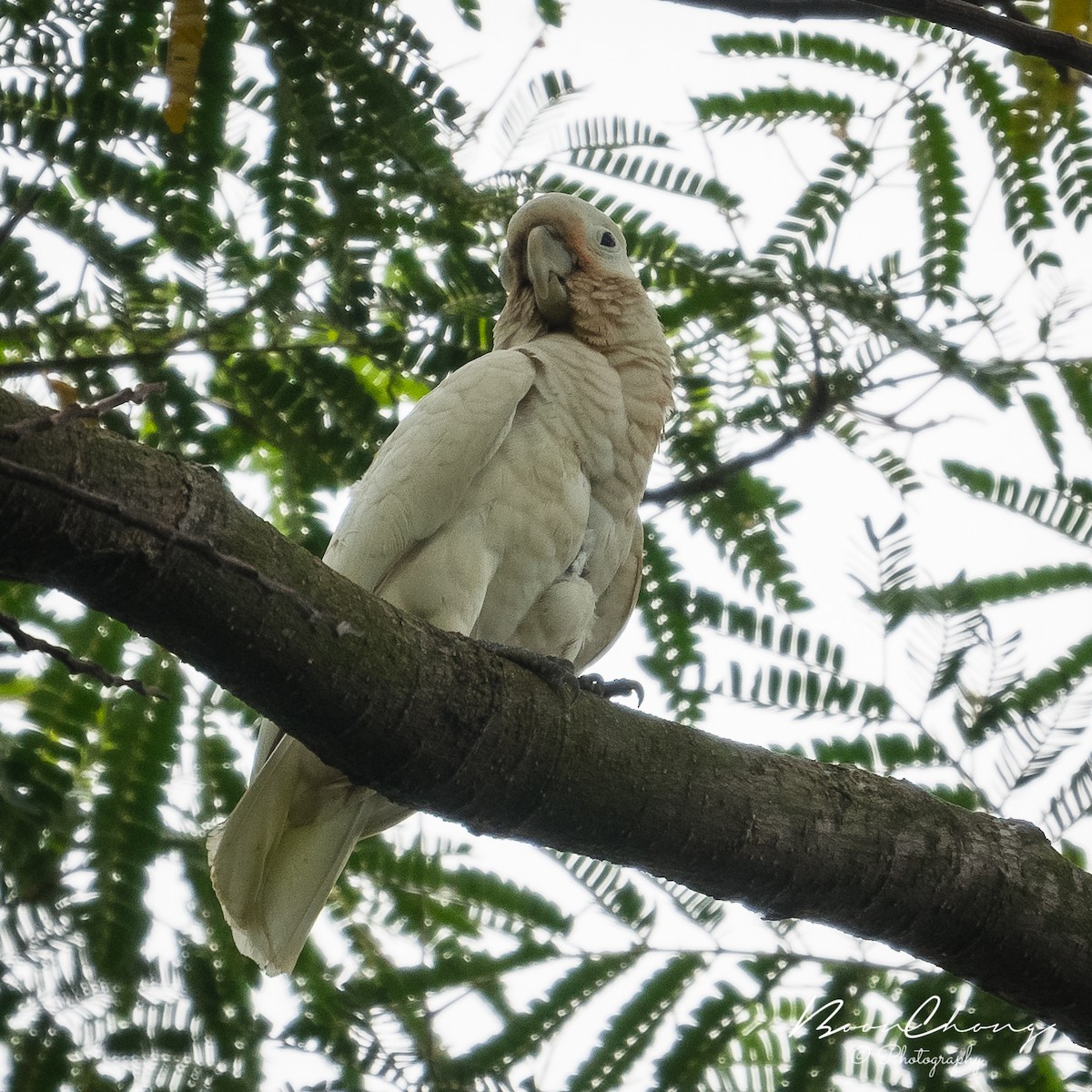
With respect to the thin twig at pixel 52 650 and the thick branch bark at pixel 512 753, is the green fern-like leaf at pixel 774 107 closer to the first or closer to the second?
the thick branch bark at pixel 512 753

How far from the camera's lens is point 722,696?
110 inches

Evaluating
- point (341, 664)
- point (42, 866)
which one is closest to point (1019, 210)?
point (341, 664)

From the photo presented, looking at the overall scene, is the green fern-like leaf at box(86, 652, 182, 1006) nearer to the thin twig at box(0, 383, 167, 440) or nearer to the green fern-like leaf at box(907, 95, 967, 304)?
the thin twig at box(0, 383, 167, 440)

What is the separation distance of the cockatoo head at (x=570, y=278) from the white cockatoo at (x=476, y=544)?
18 cm

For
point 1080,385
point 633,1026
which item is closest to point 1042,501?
point 1080,385

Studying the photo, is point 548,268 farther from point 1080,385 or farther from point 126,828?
point 126,828

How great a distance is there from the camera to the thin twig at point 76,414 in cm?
139

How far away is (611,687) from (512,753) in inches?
22.7

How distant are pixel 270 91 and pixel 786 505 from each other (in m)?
1.51

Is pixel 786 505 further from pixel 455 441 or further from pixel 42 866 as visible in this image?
pixel 42 866

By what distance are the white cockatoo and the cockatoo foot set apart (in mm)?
254

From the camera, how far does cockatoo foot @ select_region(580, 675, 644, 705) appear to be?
2543 millimetres

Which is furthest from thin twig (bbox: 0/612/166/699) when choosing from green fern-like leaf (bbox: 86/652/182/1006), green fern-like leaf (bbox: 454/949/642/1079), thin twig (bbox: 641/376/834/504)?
thin twig (bbox: 641/376/834/504)

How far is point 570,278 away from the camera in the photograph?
12.0 feet
